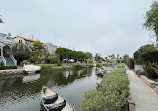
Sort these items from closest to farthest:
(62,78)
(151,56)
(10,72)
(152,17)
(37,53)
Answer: (152,17), (151,56), (62,78), (10,72), (37,53)

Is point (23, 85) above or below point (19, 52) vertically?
below

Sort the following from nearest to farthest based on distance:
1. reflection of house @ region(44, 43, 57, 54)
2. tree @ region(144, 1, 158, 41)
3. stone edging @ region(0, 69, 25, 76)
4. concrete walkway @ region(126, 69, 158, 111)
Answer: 1. concrete walkway @ region(126, 69, 158, 111)
2. tree @ region(144, 1, 158, 41)
3. stone edging @ region(0, 69, 25, 76)
4. reflection of house @ region(44, 43, 57, 54)

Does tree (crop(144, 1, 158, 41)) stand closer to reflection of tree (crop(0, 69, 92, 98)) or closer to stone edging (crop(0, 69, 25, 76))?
reflection of tree (crop(0, 69, 92, 98))

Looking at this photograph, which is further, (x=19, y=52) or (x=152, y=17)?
(x=19, y=52)

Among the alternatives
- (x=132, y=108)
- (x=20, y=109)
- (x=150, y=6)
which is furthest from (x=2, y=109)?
(x=150, y=6)

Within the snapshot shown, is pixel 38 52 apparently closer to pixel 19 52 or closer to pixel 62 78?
pixel 19 52

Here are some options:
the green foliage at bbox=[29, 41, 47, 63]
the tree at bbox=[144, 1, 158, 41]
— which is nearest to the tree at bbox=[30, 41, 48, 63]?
the green foliage at bbox=[29, 41, 47, 63]

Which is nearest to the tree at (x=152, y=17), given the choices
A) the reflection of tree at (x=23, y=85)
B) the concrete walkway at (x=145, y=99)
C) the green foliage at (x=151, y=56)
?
the green foliage at (x=151, y=56)

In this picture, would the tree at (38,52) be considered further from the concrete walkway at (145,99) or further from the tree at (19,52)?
the concrete walkway at (145,99)

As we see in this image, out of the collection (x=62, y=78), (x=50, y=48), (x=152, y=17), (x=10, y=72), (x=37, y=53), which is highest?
(x=50, y=48)

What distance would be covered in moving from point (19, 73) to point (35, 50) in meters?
17.2

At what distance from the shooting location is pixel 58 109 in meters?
4.62

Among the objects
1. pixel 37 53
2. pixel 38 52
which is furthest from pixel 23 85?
pixel 37 53

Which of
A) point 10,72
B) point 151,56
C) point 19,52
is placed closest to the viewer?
point 151,56
